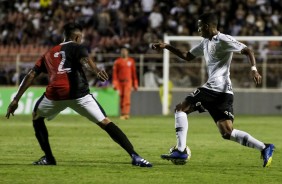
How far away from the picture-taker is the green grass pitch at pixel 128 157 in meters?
11.0

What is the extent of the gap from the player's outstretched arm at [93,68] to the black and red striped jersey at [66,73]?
119mm

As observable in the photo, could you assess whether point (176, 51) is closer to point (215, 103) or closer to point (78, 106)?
point (215, 103)

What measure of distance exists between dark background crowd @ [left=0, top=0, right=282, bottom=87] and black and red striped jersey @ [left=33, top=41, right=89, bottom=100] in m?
19.1

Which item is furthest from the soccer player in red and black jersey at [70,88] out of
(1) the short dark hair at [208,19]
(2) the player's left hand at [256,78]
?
(2) the player's left hand at [256,78]

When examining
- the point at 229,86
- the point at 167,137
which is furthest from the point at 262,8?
the point at 229,86

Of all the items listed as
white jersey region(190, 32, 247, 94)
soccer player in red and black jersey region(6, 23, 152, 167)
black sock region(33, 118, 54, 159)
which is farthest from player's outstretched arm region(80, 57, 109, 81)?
white jersey region(190, 32, 247, 94)

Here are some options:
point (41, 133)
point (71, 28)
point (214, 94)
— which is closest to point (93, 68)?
point (71, 28)

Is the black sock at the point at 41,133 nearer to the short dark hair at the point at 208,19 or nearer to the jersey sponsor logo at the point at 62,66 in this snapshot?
the jersey sponsor logo at the point at 62,66

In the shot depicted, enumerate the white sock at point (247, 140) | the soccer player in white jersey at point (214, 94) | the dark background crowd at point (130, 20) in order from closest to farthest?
the white sock at point (247, 140)
the soccer player in white jersey at point (214, 94)
the dark background crowd at point (130, 20)

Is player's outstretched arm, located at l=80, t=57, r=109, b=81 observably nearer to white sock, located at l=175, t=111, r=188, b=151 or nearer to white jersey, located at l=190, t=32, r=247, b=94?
white sock, located at l=175, t=111, r=188, b=151

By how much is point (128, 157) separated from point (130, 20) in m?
19.5

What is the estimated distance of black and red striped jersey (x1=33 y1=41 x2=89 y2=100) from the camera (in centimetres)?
1206

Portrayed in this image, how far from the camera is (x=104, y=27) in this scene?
3281 centimetres

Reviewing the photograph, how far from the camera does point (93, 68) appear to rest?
11680mm
